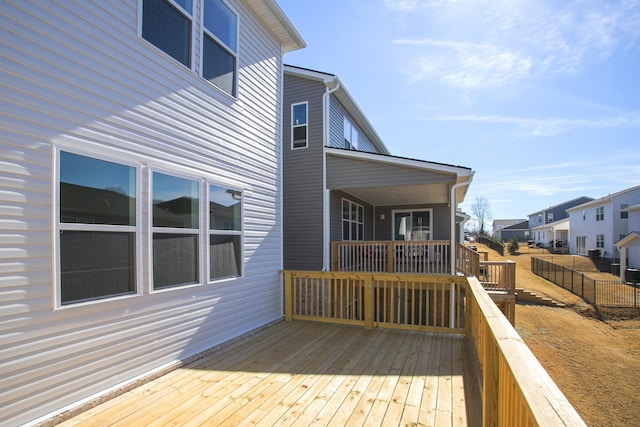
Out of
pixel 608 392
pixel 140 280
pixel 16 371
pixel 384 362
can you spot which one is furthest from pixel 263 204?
pixel 608 392

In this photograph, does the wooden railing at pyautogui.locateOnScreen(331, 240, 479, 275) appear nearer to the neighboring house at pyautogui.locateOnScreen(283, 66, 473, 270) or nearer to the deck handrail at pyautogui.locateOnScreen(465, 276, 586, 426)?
the neighboring house at pyautogui.locateOnScreen(283, 66, 473, 270)

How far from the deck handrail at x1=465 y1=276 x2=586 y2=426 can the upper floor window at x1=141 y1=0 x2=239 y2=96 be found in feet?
14.4

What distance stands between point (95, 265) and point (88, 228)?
1.16ft

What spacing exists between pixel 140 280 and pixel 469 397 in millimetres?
3543

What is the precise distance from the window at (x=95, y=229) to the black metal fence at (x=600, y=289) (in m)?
18.5

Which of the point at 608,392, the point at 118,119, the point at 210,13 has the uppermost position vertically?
the point at 210,13

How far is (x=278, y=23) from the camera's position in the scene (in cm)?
595

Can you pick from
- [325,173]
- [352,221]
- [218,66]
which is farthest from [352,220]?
[218,66]

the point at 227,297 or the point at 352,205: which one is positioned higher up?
the point at 352,205

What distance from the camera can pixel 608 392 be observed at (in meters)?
8.32

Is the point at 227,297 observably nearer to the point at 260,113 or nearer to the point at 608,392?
the point at 260,113

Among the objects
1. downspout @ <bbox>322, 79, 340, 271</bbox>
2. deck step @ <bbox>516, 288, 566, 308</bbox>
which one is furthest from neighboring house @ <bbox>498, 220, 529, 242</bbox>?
downspout @ <bbox>322, 79, 340, 271</bbox>

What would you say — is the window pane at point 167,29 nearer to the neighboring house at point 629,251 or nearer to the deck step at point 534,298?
the deck step at point 534,298

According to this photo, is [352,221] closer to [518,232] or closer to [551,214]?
[551,214]
